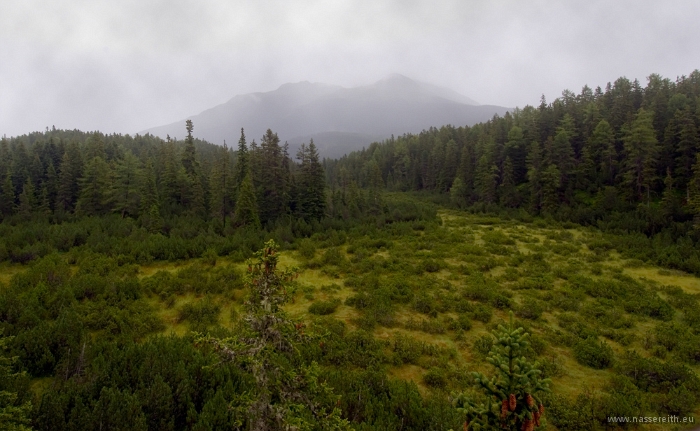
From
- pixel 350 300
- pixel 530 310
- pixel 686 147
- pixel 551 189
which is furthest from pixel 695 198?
pixel 350 300

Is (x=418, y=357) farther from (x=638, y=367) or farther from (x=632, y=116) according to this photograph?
(x=632, y=116)

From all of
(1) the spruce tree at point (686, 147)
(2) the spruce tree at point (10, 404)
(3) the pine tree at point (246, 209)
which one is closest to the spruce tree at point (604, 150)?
(1) the spruce tree at point (686, 147)

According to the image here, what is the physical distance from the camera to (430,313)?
17.7 metres

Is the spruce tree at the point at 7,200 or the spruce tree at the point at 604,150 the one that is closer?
the spruce tree at the point at 7,200

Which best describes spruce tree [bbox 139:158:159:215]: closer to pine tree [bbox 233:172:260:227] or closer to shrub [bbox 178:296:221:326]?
pine tree [bbox 233:172:260:227]

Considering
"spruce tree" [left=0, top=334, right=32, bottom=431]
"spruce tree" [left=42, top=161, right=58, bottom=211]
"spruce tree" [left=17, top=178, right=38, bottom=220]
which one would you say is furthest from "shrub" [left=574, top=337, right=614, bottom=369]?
"spruce tree" [left=42, top=161, right=58, bottom=211]

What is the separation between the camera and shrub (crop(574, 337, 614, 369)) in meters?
13.0

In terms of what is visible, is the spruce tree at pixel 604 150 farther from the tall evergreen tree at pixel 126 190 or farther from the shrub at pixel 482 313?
the tall evergreen tree at pixel 126 190

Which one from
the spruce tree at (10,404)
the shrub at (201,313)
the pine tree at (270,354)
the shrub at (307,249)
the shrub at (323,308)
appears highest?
the pine tree at (270,354)

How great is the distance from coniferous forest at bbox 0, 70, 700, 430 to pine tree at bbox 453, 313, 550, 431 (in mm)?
31

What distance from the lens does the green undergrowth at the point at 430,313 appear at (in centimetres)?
Result: 1156

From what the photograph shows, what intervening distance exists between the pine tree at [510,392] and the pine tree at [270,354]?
7.67ft

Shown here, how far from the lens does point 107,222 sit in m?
34.8

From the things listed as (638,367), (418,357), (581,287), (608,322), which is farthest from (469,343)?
(581,287)
